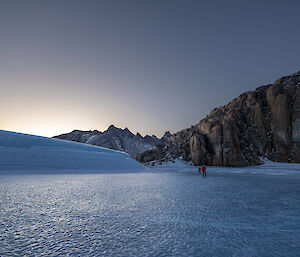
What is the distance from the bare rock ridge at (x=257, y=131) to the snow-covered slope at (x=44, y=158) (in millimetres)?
28073

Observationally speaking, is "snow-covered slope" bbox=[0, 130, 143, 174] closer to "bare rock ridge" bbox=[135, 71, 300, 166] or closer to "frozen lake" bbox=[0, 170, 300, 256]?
"frozen lake" bbox=[0, 170, 300, 256]

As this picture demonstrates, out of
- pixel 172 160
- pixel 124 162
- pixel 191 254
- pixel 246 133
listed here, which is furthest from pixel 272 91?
pixel 191 254

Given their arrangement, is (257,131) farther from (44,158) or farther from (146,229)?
Answer: (146,229)

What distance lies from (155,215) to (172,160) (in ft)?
186

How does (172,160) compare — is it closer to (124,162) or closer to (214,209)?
(124,162)

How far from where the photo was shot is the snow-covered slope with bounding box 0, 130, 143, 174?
1953 cm

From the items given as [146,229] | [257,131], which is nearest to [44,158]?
[146,229]

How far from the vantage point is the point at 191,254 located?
3123 mm

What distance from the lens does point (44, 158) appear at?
2180 centimetres

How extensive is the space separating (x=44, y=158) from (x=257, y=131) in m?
52.2

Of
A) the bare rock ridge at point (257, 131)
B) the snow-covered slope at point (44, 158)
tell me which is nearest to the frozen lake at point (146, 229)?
the snow-covered slope at point (44, 158)

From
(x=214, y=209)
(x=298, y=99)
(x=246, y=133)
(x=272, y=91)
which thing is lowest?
(x=214, y=209)

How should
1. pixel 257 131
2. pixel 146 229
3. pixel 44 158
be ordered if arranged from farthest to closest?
pixel 257 131, pixel 44 158, pixel 146 229

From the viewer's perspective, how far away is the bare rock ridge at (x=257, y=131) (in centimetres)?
4516
